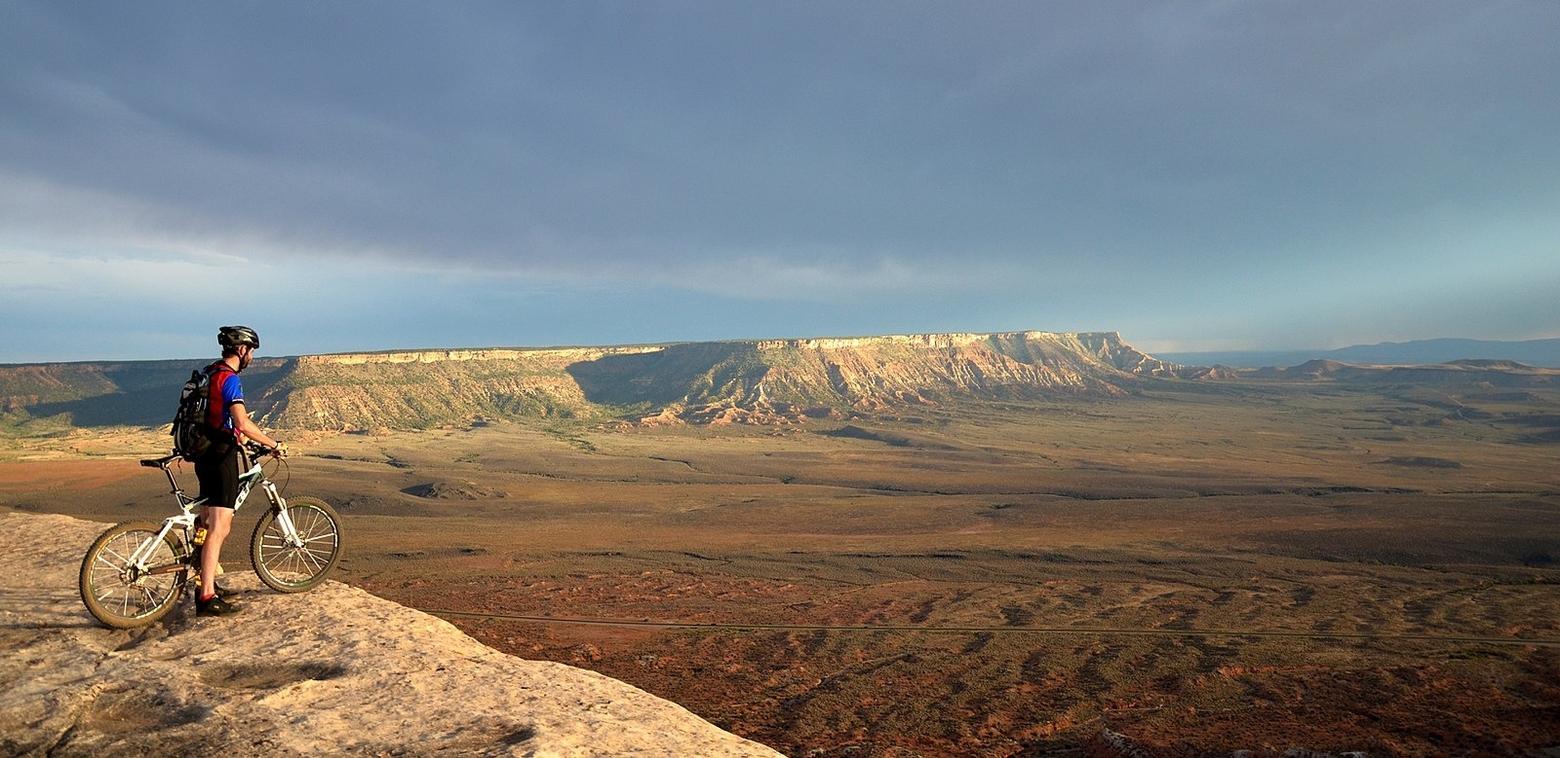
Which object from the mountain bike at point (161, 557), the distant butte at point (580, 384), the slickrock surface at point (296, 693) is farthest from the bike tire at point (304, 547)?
the distant butte at point (580, 384)

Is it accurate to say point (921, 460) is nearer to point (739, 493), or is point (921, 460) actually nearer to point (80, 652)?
point (739, 493)

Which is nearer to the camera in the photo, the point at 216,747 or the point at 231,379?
the point at 216,747

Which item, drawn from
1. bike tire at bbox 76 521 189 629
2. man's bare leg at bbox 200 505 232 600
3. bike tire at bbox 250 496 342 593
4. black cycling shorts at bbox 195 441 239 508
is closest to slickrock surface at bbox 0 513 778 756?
bike tire at bbox 76 521 189 629

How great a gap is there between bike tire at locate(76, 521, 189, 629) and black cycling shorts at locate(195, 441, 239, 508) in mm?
547

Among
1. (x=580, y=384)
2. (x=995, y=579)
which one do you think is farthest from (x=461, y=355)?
(x=995, y=579)

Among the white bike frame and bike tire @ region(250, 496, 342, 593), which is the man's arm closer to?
the white bike frame

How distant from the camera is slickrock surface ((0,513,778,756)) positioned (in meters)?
4.35

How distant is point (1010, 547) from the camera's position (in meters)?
34.7

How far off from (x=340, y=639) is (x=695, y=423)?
124 meters

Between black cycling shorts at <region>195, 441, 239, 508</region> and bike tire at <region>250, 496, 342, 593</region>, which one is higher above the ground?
black cycling shorts at <region>195, 441, 239, 508</region>

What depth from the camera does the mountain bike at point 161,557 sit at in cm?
615

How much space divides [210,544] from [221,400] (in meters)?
1.27

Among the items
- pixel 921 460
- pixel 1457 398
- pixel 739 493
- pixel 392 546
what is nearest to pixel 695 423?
pixel 921 460

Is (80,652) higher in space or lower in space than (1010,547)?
higher
